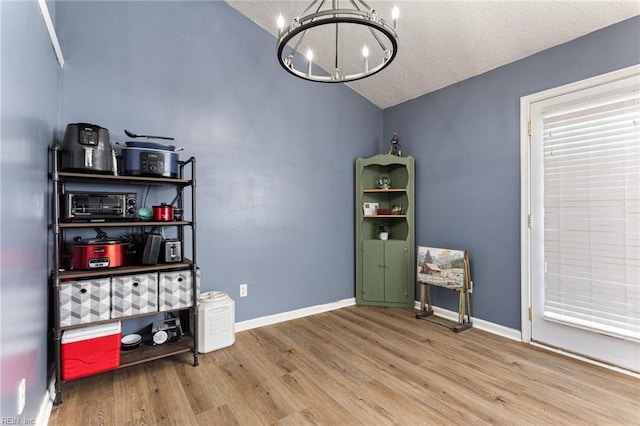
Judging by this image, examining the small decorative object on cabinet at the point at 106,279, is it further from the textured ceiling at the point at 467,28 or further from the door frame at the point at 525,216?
the door frame at the point at 525,216

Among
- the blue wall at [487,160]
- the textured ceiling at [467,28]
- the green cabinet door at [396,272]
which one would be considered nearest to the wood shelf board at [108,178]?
the textured ceiling at [467,28]

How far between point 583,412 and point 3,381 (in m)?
2.76

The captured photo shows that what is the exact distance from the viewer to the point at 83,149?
1.88 meters

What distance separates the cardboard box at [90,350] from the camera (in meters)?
1.84

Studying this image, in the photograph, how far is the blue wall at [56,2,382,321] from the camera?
2.39m

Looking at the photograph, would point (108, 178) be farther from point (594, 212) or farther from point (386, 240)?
point (594, 212)

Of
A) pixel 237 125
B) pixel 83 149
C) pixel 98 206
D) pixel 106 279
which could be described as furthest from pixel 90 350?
pixel 237 125

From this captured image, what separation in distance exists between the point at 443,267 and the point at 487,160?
1123 mm

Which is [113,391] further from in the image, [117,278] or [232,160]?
[232,160]

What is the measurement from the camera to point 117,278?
6.59 ft

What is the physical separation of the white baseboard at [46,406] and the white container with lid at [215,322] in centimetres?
89

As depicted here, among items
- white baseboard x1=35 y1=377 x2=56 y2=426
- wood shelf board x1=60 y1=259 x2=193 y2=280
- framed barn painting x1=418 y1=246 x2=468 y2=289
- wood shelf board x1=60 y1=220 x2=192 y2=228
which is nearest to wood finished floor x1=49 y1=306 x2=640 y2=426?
white baseboard x1=35 y1=377 x2=56 y2=426

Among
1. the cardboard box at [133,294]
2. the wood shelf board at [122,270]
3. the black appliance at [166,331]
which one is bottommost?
the black appliance at [166,331]

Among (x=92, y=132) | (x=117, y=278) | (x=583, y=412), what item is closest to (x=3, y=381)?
(x=117, y=278)
